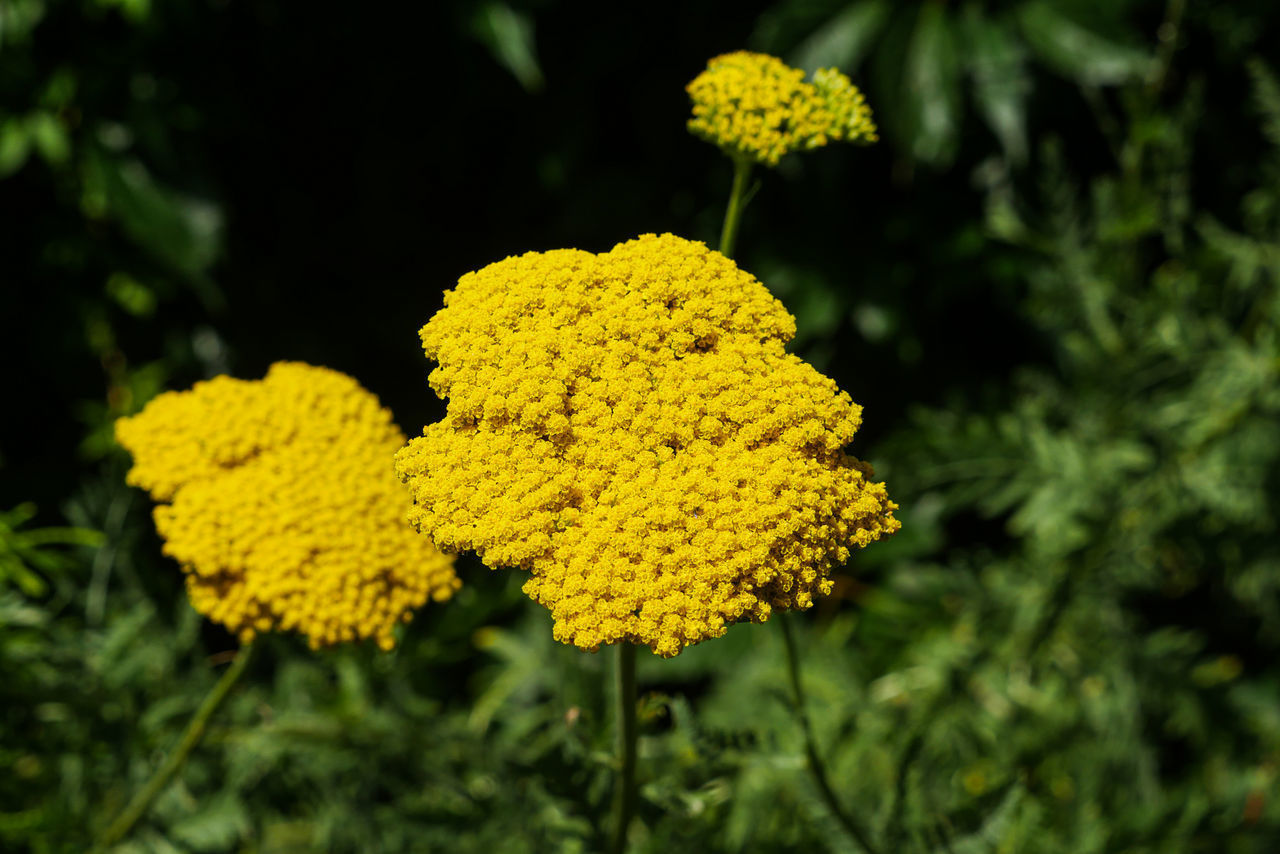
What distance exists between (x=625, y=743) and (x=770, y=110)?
3.48 ft

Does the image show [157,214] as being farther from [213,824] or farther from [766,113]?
[766,113]

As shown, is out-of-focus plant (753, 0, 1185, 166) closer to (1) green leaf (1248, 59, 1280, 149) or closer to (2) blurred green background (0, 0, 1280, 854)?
(2) blurred green background (0, 0, 1280, 854)

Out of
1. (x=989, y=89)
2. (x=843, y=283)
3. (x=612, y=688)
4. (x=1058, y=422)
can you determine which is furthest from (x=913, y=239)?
(x=612, y=688)

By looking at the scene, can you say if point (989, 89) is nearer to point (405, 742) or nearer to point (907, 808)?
point (907, 808)

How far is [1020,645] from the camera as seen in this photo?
10.5 ft

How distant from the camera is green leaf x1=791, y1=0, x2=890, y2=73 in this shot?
263 centimetres

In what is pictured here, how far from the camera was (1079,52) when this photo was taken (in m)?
2.65

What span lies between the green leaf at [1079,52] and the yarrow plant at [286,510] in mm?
2049

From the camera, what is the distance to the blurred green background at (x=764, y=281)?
247 centimetres

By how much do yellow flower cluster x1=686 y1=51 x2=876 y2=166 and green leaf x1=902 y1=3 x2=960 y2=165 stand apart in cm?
97

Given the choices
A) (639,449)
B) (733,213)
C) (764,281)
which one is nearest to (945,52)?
(764,281)

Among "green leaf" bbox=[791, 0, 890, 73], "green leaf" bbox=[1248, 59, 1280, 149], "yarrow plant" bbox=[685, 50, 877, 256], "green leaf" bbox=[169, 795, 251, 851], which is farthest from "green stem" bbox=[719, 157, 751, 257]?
"green leaf" bbox=[1248, 59, 1280, 149]

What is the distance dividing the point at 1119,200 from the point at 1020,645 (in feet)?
4.73

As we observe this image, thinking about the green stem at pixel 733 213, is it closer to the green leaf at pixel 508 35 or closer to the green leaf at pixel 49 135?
the green leaf at pixel 508 35
